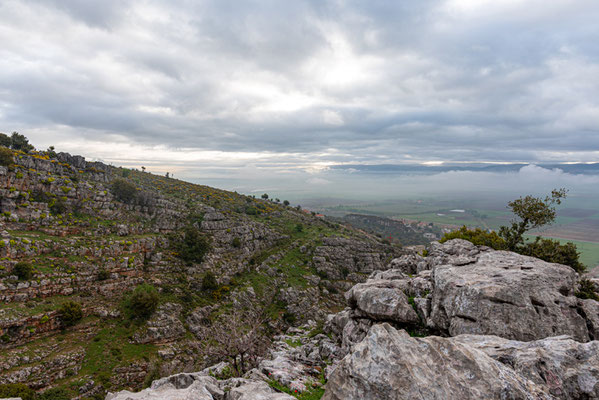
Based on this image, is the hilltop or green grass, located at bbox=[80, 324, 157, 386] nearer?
green grass, located at bbox=[80, 324, 157, 386]

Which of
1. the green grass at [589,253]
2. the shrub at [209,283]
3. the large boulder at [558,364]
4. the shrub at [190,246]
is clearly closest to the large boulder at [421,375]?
the large boulder at [558,364]

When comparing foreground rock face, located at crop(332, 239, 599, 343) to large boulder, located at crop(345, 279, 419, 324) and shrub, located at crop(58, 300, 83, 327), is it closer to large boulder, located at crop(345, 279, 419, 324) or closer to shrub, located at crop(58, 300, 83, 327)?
large boulder, located at crop(345, 279, 419, 324)

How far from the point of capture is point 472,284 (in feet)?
60.0

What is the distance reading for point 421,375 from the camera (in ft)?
32.6

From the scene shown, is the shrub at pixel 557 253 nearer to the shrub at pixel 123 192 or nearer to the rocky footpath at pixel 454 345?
the rocky footpath at pixel 454 345

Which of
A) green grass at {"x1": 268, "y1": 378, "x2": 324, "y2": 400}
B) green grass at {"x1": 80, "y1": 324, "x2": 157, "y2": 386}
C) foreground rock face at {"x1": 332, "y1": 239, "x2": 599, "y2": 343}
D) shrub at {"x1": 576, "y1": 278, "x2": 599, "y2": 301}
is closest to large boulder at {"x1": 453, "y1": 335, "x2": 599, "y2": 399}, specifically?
foreground rock face at {"x1": 332, "y1": 239, "x2": 599, "y2": 343}

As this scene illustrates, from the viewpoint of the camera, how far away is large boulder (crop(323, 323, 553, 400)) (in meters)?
9.52

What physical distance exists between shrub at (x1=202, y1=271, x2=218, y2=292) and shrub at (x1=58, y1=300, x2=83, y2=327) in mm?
18942

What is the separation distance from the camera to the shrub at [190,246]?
175 ft

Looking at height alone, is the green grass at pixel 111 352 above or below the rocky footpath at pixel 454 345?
below

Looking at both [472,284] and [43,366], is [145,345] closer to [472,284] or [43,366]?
[43,366]

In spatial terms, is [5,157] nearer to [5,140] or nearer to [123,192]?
[123,192]

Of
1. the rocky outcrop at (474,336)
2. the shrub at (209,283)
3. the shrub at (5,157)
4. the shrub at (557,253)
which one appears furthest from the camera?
the shrub at (209,283)

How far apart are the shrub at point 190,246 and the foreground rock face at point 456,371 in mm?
50472
